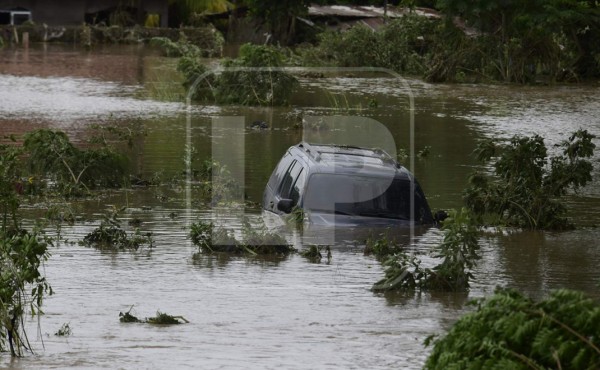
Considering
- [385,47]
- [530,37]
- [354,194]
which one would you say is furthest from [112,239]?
[385,47]

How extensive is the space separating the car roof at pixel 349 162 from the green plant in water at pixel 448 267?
2411 millimetres

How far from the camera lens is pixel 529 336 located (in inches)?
271

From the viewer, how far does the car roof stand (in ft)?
50.4

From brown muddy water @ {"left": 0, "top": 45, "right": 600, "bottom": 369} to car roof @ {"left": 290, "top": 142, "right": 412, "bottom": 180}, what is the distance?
89 centimetres

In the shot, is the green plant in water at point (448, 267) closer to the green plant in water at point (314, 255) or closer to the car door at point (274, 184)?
the green plant in water at point (314, 255)

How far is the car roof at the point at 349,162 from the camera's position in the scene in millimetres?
15359

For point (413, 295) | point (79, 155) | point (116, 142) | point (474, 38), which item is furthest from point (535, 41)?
point (413, 295)

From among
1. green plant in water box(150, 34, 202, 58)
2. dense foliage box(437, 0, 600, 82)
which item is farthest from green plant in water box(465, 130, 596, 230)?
green plant in water box(150, 34, 202, 58)

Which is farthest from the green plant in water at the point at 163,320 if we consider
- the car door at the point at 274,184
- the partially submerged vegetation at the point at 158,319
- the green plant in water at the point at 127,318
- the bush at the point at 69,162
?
the bush at the point at 69,162

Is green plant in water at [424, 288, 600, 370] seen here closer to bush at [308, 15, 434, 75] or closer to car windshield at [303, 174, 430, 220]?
car windshield at [303, 174, 430, 220]

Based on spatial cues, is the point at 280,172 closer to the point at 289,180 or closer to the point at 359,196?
the point at 289,180

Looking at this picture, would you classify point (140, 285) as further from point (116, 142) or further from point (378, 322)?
point (116, 142)

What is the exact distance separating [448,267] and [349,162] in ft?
9.97

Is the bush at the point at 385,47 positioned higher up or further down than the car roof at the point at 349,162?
higher up
